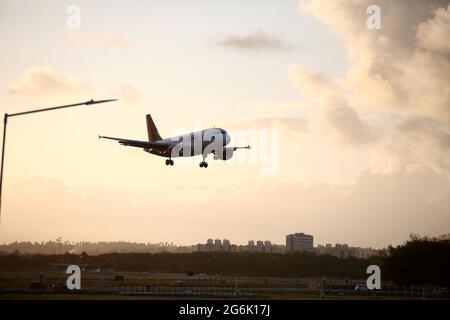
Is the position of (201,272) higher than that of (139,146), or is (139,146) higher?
(139,146)

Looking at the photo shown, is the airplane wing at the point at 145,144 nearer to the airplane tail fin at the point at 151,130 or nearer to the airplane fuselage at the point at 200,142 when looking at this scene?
the airplane fuselage at the point at 200,142

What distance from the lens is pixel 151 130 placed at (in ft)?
490

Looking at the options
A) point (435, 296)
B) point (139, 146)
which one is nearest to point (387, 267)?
point (435, 296)

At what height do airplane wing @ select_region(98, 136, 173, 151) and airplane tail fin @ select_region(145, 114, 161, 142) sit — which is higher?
airplane tail fin @ select_region(145, 114, 161, 142)

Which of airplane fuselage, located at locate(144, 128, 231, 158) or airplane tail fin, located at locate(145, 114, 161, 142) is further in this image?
airplane tail fin, located at locate(145, 114, 161, 142)

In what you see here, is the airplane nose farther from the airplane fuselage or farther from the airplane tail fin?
the airplane tail fin

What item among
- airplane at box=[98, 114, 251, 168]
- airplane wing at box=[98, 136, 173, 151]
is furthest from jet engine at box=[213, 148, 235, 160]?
airplane wing at box=[98, 136, 173, 151]

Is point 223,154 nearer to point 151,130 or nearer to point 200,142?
point 200,142

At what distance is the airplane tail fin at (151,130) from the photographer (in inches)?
5802

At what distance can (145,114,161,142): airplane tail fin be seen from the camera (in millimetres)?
147375
